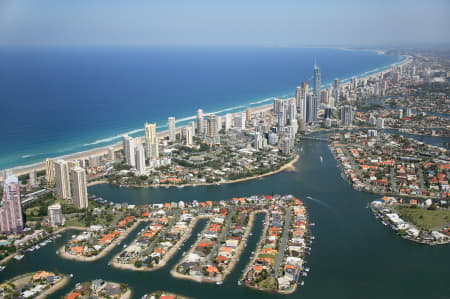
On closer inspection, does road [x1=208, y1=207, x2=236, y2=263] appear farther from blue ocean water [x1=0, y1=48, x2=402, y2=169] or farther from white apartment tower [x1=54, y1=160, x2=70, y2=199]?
blue ocean water [x1=0, y1=48, x2=402, y2=169]

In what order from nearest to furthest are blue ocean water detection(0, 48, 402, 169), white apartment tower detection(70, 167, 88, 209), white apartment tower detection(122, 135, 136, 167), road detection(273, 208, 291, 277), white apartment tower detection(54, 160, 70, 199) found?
road detection(273, 208, 291, 277) < white apartment tower detection(70, 167, 88, 209) < white apartment tower detection(54, 160, 70, 199) < white apartment tower detection(122, 135, 136, 167) < blue ocean water detection(0, 48, 402, 169)

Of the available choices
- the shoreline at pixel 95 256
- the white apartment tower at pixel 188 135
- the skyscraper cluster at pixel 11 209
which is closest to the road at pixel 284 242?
the shoreline at pixel 95 256

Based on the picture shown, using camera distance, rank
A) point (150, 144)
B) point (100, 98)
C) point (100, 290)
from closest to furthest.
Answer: point (100, 290)
point (150, 144)
point (100, 98)

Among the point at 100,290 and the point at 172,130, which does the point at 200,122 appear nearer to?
the point at 172,130

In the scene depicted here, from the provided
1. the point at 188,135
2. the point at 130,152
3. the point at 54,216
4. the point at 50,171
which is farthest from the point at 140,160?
the point at 54,216

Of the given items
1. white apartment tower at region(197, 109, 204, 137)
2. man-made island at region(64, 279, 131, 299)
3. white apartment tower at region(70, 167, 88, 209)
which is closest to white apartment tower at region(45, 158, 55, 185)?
white apartment tower at region(70, 167, 88, 209)

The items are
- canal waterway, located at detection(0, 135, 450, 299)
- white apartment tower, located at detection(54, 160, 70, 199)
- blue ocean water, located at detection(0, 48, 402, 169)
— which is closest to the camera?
canal waterway, located at detection(0, 135, 450, 299)
